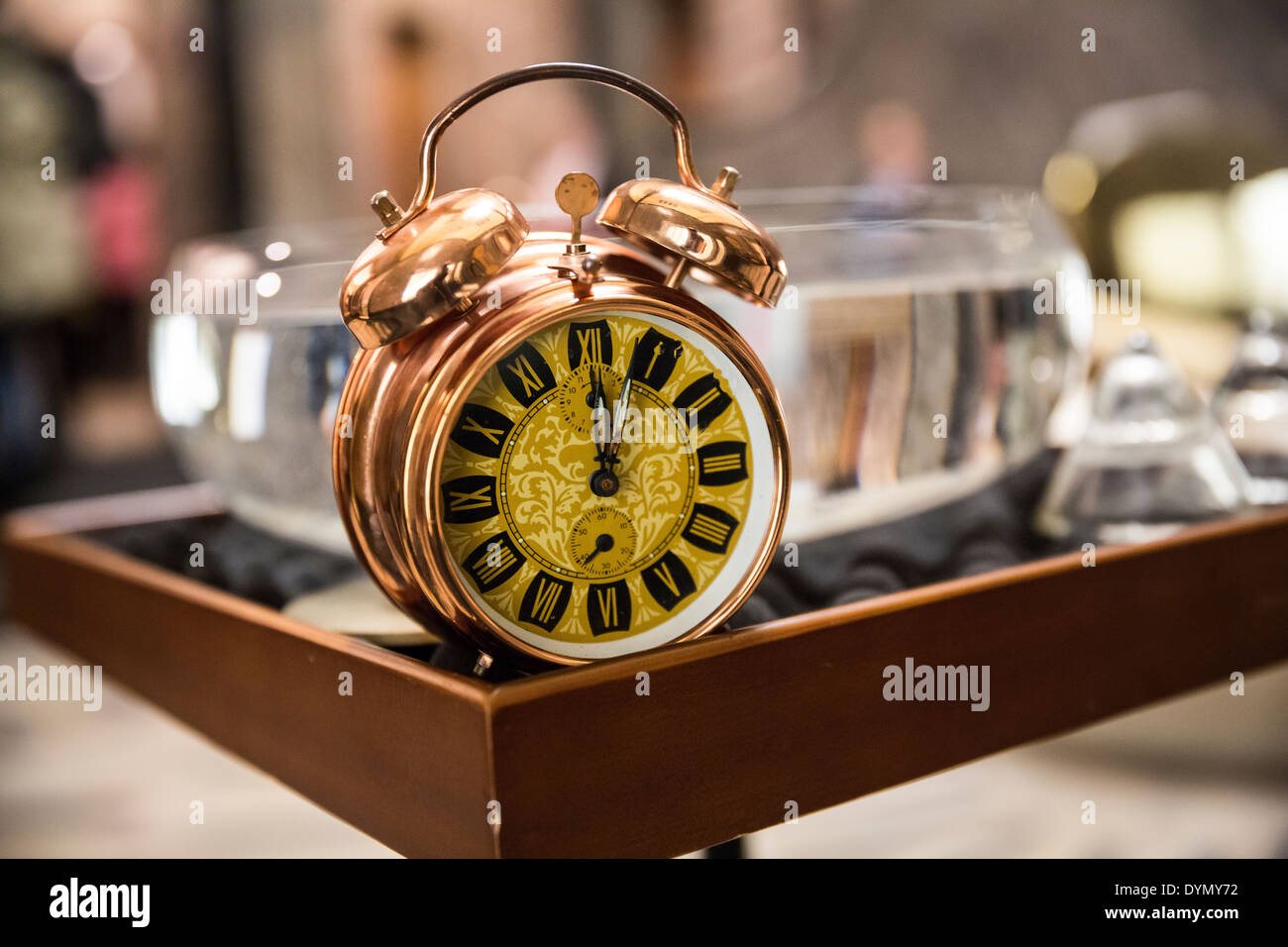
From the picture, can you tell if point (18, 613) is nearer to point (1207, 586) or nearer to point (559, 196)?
point (559, 196)

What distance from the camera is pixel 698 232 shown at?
0.48 metres

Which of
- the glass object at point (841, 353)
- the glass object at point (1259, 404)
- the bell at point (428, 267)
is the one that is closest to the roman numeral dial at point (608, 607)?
the bell at point (428, 267)

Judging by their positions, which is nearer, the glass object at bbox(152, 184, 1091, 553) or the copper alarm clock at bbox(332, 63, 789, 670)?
the copper alarm clock at bbox(332, 63, 789, 670)

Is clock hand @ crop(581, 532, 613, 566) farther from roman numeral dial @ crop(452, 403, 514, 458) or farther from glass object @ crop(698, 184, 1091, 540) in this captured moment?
glass object @ crop(698, 184, 1091, 540)

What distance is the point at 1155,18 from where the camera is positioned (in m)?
2.54

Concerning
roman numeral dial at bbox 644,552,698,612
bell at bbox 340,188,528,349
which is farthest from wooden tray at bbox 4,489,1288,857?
bell at bbox 340,188,528,349

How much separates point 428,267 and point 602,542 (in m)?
0.13

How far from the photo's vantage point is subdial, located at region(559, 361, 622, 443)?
472 millimetres

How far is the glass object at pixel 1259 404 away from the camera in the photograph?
89 centimetres

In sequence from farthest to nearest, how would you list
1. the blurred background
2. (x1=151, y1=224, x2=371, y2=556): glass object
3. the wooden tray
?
the blurred background, (x1=151, y1=224, x2=371, y2=556): glass object, the wooden tray

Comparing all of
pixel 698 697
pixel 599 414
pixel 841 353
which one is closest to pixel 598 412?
pixel 599 414

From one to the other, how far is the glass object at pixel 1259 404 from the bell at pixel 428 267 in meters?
0.65

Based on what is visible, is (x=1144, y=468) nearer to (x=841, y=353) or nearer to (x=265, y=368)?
(x=841, y=353)
